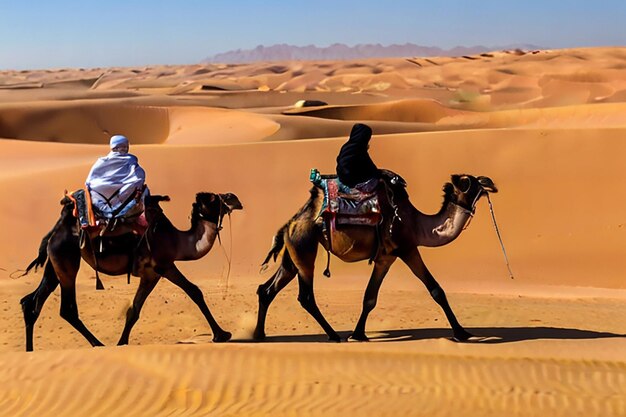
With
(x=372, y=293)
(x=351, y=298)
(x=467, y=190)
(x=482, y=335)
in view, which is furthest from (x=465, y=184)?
(x=351, y=298)

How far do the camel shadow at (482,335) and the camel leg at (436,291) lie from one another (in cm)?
12

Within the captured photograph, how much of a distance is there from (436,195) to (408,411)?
1123 cm

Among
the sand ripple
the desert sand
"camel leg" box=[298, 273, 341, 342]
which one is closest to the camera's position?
the sand ripple

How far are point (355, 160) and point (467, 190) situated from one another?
1112 mm

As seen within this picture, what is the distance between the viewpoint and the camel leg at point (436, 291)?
808 cm

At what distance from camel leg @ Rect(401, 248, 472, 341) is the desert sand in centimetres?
31

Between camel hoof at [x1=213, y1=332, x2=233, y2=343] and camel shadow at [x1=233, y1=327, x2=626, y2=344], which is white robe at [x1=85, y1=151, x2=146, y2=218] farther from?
camel shadow at [x1=233, y1=327, x2=626, y2=344]

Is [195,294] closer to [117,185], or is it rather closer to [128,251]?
[128,251]

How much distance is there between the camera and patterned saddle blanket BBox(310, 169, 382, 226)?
316 inches

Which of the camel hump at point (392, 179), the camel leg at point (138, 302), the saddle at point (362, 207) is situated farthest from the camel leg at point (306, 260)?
the camel leg at point (138, 302)

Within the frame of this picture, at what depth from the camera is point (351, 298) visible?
38.0ft

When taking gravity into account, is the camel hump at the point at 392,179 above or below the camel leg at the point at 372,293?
above

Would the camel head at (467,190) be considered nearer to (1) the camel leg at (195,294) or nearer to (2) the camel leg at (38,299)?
(1) the camel leg at (195,294)

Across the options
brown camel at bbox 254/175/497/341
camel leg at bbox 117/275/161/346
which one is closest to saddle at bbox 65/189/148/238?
camel leg at bbox 117/275/161/346
